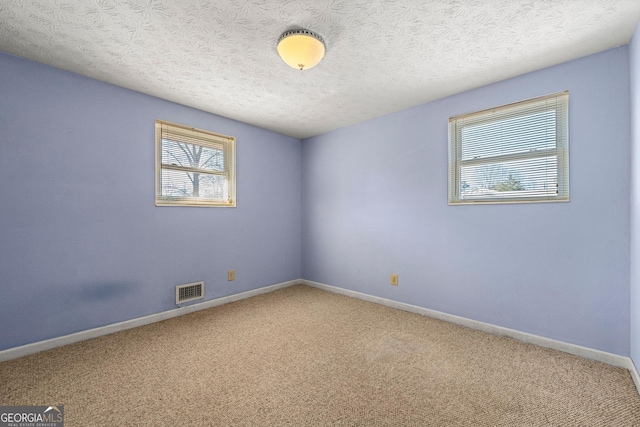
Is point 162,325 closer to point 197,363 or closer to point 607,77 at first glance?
point 197,363

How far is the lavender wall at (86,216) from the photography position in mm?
2166

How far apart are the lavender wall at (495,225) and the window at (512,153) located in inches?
2.9

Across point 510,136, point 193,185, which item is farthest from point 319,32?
point 193,185

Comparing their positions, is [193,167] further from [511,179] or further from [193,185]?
[511,179]

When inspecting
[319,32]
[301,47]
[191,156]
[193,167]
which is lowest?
[193,167]

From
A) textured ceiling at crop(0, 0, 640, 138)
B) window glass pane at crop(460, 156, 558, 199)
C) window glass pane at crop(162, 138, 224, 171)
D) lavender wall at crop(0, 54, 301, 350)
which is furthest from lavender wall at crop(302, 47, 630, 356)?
lavender wall at crop(0, 54, 301, 350)

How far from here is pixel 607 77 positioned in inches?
82.0

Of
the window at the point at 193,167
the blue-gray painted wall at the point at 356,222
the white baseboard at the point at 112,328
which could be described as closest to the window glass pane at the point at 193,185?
the window at the point at 193,167

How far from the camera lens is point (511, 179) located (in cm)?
254

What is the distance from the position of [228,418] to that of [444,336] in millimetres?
1955

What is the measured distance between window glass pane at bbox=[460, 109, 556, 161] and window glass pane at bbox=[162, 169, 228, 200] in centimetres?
288

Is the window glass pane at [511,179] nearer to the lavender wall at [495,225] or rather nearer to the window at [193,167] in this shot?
the lavender wall at [495,225]

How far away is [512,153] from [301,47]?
82.8 inches

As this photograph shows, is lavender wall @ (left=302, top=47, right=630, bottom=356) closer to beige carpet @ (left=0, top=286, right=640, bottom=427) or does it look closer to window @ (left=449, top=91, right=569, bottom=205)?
window @ (left=449, top=91, right=569, bottom=205)
